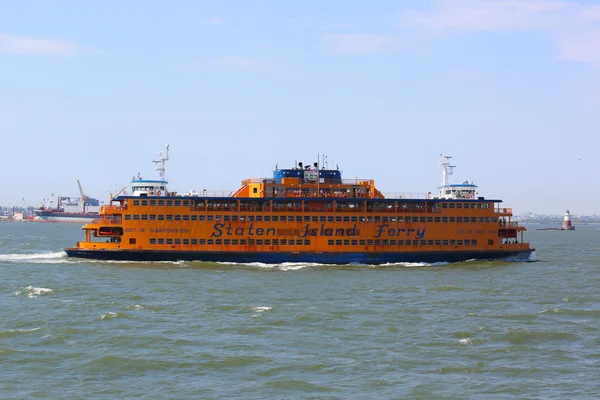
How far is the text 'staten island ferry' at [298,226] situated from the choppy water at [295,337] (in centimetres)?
883

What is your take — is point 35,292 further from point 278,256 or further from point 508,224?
point 508,224

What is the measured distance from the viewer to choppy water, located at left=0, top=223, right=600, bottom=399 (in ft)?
71.5

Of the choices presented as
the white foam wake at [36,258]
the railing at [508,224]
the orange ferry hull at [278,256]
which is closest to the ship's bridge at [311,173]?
the orange ferry hull at [278,256]

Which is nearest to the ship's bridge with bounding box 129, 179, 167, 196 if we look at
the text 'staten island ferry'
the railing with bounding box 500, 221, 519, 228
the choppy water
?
the text 'staten island ferry'

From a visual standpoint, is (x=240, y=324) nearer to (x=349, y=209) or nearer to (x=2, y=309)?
(x=2, y=309)

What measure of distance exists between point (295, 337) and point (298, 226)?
28.9m

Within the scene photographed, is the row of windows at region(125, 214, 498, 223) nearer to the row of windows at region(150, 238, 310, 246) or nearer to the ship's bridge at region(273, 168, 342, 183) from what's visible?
the row of windows at region(150, 238, 310, 246)

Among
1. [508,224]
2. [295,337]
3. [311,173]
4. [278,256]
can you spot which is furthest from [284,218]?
[295,337]

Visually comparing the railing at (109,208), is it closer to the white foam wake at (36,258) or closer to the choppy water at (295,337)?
the white foam wake at (36,258)

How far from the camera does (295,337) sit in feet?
91.6

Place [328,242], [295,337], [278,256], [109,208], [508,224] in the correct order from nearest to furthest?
[295,337]
[278,256]
[109,208]
[328,242]
[508,224]

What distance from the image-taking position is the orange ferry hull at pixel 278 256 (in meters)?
54.8

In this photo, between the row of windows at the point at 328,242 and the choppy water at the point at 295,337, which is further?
the row of windows at the point at 328,242

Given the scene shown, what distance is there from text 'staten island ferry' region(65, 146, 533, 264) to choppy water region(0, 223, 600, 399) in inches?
348
